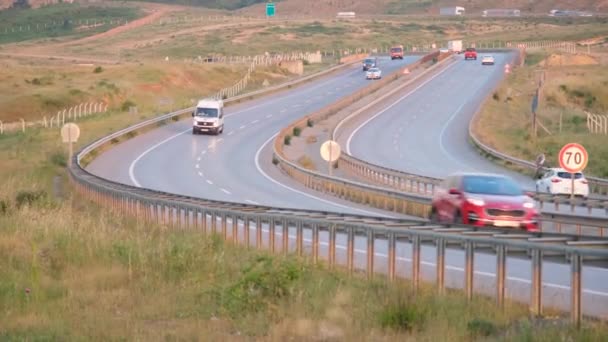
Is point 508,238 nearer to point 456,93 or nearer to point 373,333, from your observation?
point 373,333

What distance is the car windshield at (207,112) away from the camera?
71.0 meters

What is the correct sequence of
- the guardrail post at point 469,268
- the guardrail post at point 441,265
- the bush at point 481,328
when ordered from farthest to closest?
1. the guardrail post at point 441,265
2. the guardrail post at point 469,268
3. the bush at point 481,328

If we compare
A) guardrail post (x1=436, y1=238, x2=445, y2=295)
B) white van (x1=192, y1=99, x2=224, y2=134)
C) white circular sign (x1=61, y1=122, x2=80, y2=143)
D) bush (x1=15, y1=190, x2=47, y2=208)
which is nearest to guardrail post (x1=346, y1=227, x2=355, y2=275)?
guardrail post (x1=436, y1=238, x2=445, y2=295)

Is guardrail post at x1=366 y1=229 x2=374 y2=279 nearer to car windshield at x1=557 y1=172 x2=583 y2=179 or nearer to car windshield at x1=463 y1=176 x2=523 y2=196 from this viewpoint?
car windshield at x1=463 y1=176 x2=523 y2=196

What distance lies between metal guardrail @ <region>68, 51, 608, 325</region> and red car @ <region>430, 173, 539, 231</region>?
356cm

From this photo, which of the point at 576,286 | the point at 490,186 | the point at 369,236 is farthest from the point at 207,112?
the point at 576,286

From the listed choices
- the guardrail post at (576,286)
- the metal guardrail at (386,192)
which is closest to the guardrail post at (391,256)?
the guardrail post at (576,286)

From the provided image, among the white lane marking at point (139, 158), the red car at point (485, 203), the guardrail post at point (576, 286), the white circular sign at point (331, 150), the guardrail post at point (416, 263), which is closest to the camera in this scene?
the guardrail post at point (576, 286)

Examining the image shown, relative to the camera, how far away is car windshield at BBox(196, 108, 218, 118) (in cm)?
7100

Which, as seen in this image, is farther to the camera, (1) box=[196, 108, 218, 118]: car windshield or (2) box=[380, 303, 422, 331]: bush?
(1) box=[196, 108, 218, 118]: car windshield

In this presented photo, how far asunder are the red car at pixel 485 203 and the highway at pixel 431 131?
10348 mm

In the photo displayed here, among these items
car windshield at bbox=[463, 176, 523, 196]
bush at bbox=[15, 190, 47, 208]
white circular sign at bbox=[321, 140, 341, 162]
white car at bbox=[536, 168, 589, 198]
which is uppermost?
car windshield at bbox=[463, 176, 523, 196]

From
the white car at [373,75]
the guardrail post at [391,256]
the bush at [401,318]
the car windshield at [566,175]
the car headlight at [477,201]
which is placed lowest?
the white car at [373,75]

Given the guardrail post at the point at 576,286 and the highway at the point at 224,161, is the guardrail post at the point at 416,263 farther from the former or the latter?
the highway at the point at 224,161
